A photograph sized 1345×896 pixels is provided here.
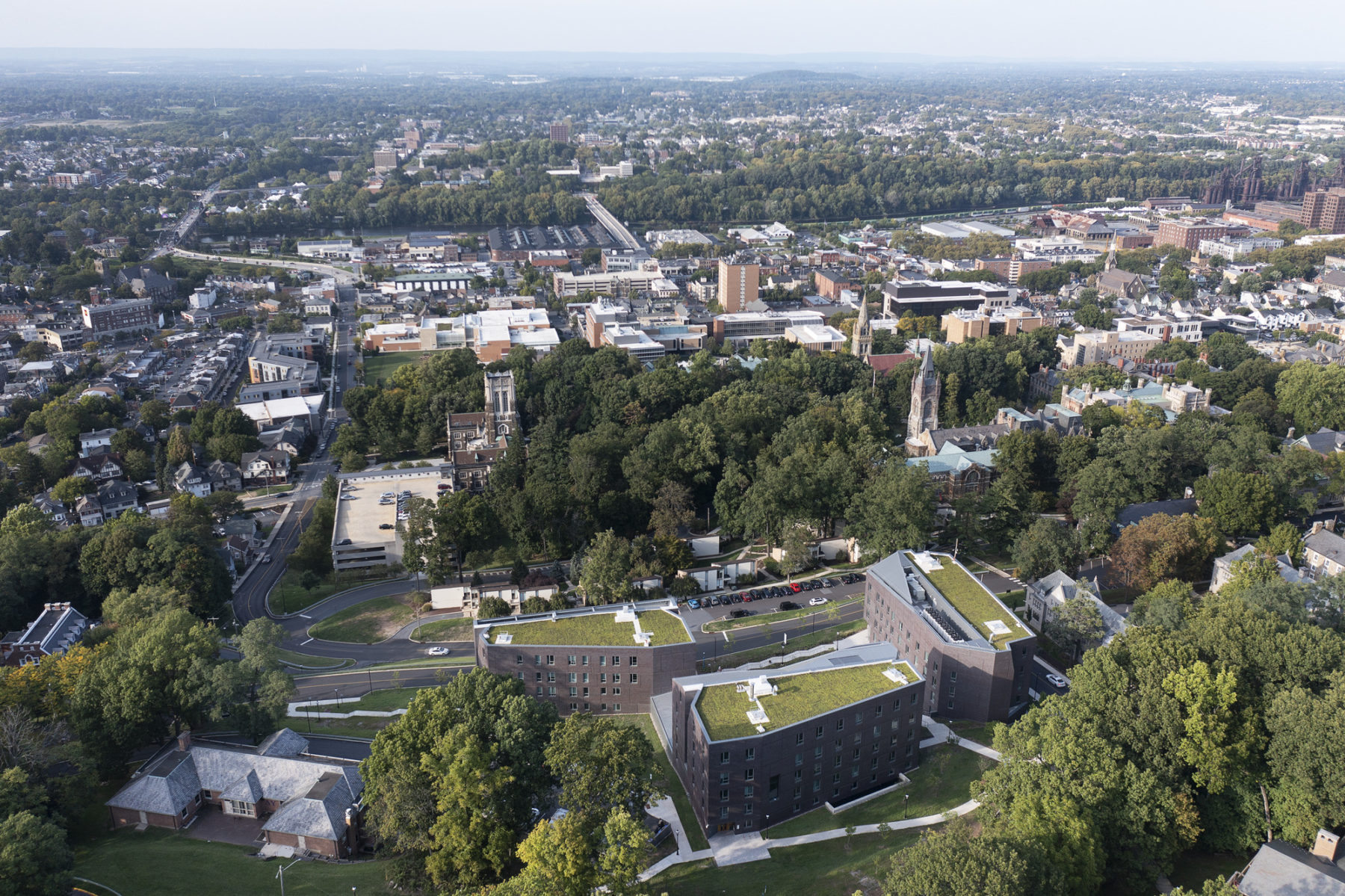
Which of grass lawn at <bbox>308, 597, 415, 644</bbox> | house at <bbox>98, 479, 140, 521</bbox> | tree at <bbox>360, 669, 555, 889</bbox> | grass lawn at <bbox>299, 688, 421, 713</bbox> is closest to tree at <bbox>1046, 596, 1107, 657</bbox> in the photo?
tree at <bbox>360, 669, 555, 889</bbox>

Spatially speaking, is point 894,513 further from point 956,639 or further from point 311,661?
point 311,661

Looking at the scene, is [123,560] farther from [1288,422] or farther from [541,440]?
[1288,422]

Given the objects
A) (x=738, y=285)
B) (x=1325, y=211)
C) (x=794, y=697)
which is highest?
(x=1325, y=211)

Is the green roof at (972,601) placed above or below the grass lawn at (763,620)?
above

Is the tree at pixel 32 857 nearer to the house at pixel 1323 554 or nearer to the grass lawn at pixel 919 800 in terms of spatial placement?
the grass lawn at pixel 919 800

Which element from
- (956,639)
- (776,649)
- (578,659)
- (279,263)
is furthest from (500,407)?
(279,263)

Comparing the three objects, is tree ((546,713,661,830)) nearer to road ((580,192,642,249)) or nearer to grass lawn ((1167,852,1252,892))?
grass lawn ((1167,852,1252,892))

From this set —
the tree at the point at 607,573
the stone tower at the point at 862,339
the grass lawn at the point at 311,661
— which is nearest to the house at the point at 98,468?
the grass lawn at the point at 311,661

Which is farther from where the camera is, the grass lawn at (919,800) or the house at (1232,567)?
the house at (1232,567)
